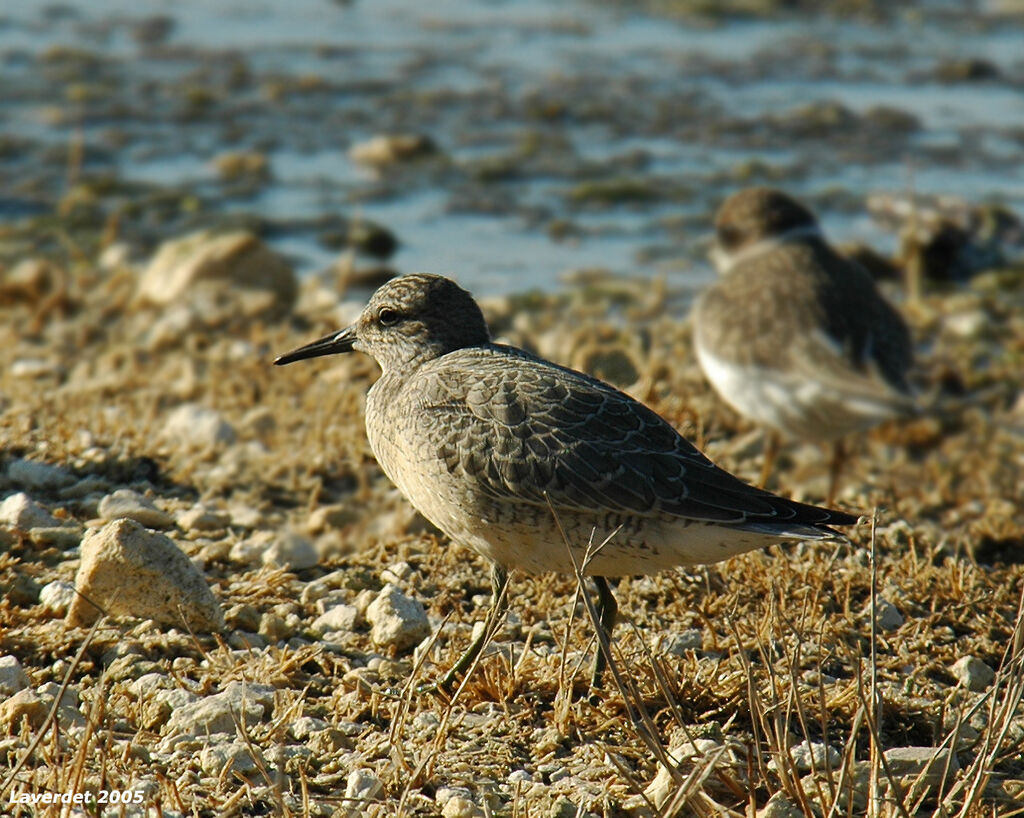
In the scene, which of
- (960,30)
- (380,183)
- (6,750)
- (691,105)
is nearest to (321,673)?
(6,750)

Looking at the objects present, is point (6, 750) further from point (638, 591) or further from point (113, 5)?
point (113, 5)

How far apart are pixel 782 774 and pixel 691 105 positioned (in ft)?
35.3

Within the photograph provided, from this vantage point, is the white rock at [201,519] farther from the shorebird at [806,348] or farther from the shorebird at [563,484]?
the shorebird at [806,348]

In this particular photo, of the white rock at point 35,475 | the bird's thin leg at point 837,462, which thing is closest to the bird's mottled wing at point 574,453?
the white rock at point 35,475

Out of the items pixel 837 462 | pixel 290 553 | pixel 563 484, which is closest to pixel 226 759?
pixel 563 484

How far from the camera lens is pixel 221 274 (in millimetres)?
8469

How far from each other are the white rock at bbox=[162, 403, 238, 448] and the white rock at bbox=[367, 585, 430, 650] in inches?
73.2

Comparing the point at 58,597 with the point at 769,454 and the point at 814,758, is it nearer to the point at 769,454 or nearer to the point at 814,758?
the point at 814,758

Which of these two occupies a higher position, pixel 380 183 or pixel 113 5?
pixel 113 5

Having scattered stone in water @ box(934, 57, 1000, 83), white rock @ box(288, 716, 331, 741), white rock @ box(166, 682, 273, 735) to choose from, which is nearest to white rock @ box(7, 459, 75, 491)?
white rock @ box(166, 682, 273, 735)

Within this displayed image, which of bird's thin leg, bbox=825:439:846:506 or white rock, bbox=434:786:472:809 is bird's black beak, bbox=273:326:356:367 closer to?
white rock, bbox=434:786:472:809

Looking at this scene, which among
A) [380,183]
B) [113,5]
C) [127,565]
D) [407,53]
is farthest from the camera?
[113,5]

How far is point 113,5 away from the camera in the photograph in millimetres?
16125

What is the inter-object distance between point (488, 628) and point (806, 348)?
324cm
